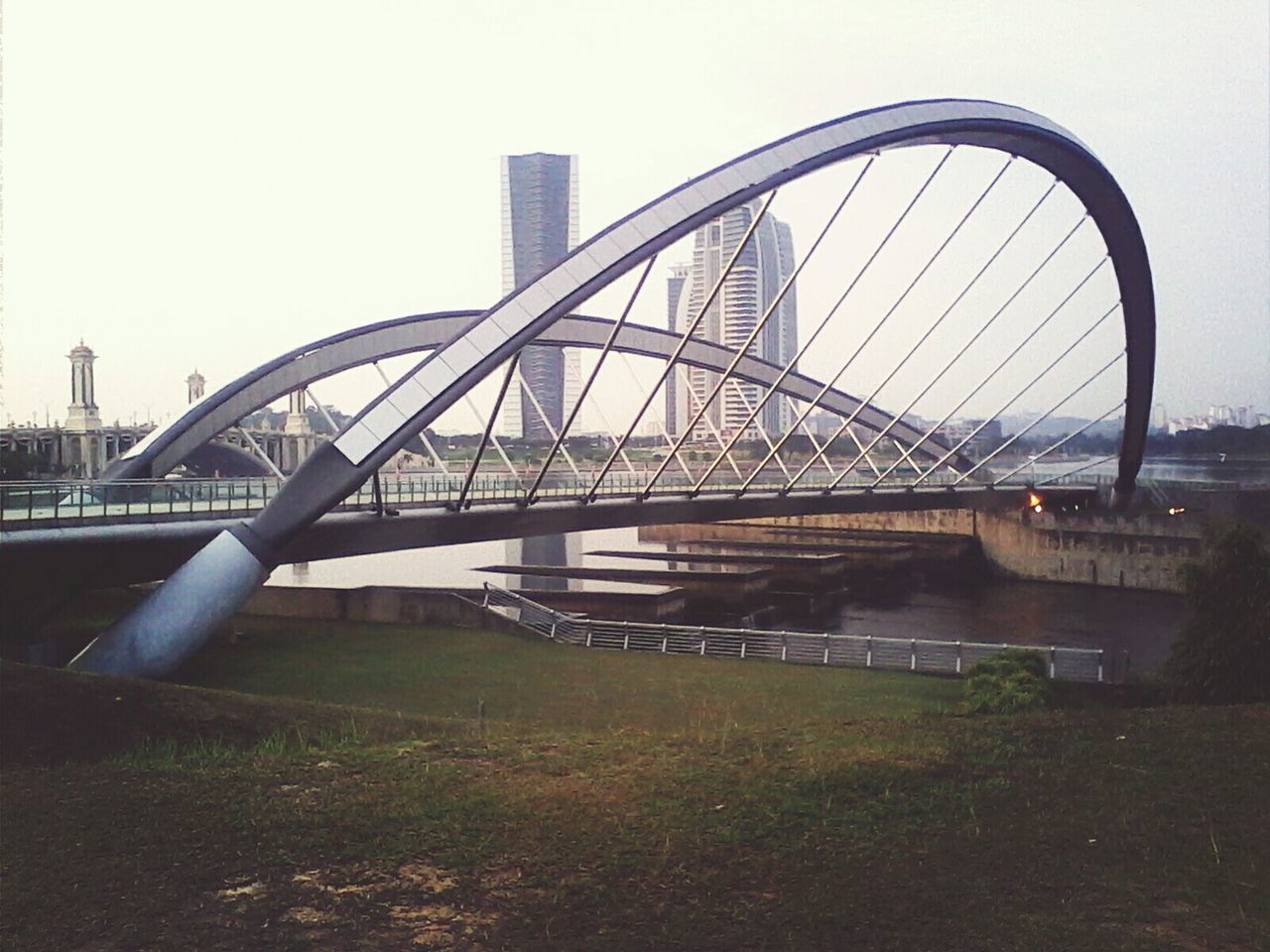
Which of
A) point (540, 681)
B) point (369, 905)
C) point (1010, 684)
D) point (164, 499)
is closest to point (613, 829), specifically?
point (369, 905)

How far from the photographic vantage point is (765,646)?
2947 cm

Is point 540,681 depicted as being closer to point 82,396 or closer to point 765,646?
point 765,646

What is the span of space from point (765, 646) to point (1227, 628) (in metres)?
12.7

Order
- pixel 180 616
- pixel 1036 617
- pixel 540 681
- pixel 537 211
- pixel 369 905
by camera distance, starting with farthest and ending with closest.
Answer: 1. pixel 537 211
2. pixel 1036 617
3. pixel 540 681
4. pixel 180 616
5. pixel 369 905

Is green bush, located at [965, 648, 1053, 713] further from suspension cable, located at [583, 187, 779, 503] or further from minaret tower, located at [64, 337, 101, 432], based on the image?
minaret tower, located at [64, 337, 101, 432]

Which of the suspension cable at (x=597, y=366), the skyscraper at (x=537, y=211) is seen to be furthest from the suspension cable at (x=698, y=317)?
the skyscraper at (x=537, y=211)

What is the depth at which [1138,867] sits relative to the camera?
7.45m

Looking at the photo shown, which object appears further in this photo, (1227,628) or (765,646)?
(765,646)

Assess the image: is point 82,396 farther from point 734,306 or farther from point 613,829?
point 734,306

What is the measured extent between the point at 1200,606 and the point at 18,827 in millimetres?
17993

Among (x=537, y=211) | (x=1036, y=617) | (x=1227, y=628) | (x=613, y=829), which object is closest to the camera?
(x=613, y=829)

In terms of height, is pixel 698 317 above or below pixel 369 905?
above

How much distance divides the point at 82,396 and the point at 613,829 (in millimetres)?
26074

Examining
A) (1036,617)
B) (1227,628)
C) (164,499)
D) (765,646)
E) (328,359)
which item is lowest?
(1036,617)
